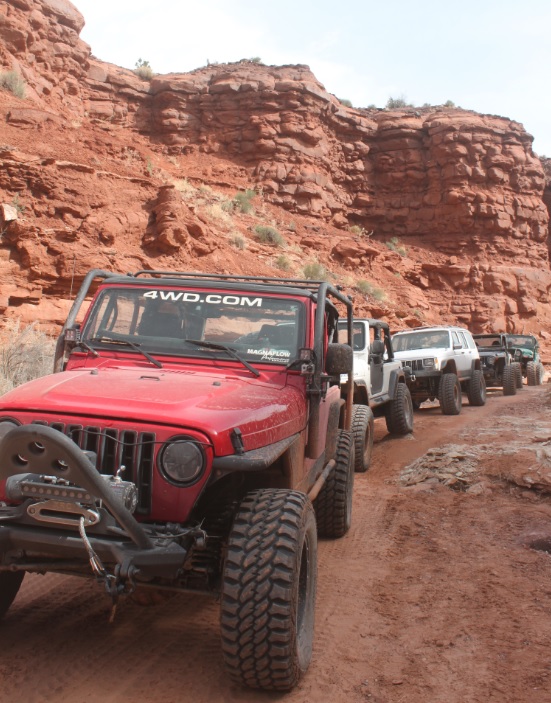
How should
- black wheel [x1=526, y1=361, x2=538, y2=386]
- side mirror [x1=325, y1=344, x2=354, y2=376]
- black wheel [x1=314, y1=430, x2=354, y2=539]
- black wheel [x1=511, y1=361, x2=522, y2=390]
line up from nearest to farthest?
side mirror [x1=325, y1=344, x2=354, y2=376] < black wheel [x1=314, y1=430, x2=354, y2=539] < black wheel [x1=511, y1=361, x2=522, y2=390] < black wheel [x1=526, y1=361, x2=538, y2=386]

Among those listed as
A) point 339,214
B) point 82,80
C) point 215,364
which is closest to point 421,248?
point 339,214

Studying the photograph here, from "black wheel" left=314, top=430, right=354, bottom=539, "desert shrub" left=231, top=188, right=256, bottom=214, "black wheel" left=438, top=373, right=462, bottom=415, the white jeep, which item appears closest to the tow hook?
"black wheel" left=314, top=430, right=354, bottom=539

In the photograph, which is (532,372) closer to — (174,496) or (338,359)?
(338,359)

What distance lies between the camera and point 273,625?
2627 millimetres

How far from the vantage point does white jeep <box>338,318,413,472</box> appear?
7.64 meters

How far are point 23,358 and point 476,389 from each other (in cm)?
924

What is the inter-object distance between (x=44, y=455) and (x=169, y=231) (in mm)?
13869

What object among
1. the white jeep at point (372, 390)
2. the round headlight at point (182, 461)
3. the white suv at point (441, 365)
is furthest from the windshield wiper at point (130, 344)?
the white suv at point (441, 365)

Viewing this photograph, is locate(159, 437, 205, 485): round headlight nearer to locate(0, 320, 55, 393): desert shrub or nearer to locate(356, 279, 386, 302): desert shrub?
locate(0, 320, 55, 393): desert shrub

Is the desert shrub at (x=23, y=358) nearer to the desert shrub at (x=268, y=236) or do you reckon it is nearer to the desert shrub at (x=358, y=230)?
the desert shrub at (x=268, y=236)

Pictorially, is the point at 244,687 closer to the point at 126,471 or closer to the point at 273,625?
the point at 273,625

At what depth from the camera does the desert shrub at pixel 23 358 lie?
866cm

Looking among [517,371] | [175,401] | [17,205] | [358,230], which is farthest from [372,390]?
[358,230]

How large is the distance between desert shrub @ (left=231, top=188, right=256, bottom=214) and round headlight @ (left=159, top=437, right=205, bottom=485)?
74.0ft
